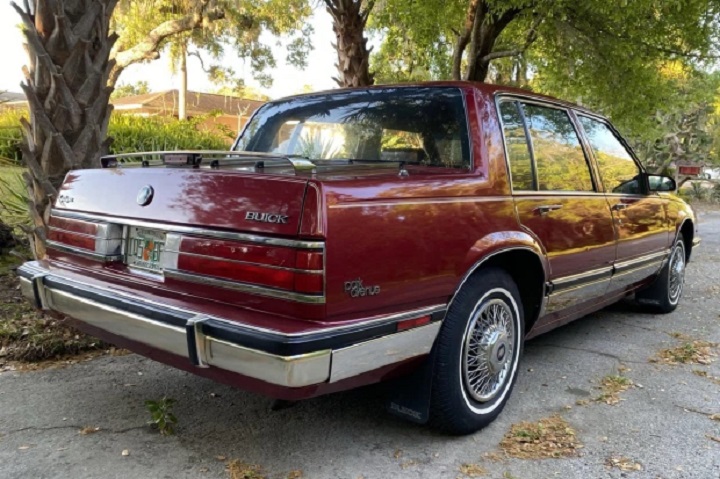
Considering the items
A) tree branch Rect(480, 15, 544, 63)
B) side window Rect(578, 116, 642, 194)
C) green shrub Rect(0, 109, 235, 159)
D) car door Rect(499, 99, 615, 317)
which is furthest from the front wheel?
tree branch Rect(480, 15, 544, 63)

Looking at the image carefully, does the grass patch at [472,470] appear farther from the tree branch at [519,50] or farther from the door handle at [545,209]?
the tree branch at [519,50]

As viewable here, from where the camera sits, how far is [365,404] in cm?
350

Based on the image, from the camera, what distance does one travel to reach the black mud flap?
9.35 feet

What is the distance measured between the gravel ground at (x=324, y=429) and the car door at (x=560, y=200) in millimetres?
684

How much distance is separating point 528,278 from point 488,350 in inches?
26.1

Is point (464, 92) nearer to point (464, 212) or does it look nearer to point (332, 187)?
point (464, 212)

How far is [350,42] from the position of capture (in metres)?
8.91

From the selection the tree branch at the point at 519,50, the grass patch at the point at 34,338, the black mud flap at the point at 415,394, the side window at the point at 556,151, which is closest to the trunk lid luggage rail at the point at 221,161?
the black mud flap at the point at 415,394

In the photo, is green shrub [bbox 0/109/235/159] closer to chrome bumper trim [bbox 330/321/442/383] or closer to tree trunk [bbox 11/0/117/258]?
tree trunk [bbox 11/0/117/258]

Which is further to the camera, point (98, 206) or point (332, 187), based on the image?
point (98, 206)

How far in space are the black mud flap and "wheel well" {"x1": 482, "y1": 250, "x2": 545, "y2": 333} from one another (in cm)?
87

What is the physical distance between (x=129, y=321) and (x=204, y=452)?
0.75 meters

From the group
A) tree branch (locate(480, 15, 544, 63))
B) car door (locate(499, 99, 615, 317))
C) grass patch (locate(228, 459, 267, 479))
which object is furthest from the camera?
tree branch (locate(480, 15, 544, 63))

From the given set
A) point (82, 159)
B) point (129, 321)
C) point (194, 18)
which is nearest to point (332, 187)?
point (129, 321)
